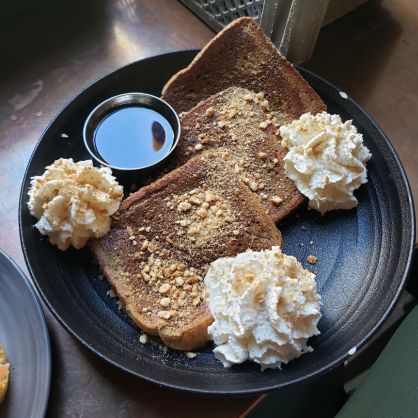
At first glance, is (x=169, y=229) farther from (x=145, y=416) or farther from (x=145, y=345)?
(x=145, y=416)

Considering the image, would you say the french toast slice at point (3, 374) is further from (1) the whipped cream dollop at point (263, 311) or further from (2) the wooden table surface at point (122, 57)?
(1) the whipped cream dollop at point (263, 311)

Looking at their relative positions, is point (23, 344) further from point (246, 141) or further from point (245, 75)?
point (245, 75)

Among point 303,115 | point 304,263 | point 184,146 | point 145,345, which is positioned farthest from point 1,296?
point 303,115

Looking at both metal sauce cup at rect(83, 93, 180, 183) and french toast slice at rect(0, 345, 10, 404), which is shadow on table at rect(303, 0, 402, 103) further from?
french toast slice at rect(0, 345, 10, 404)

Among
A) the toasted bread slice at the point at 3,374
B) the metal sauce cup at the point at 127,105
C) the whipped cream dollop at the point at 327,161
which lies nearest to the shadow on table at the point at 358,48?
the whipped cream dollop at the point at 327,161

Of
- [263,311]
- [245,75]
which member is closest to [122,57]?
[245,75]

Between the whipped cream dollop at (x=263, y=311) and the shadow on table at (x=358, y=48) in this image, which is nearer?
the whipped cream dollop at (x=263, y=311)
